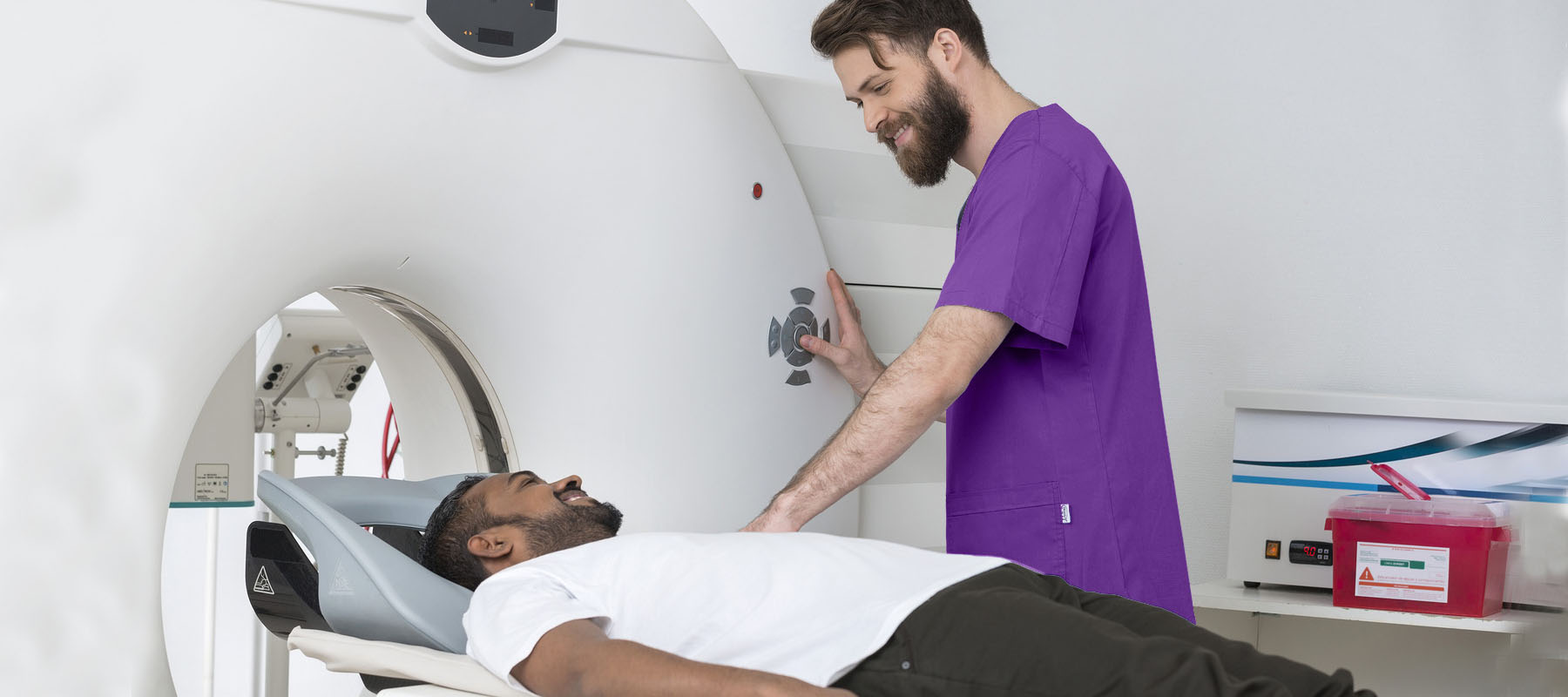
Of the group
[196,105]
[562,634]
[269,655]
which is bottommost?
[269,655]

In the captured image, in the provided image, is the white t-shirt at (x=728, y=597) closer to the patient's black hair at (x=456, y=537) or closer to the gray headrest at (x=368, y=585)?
the gray headrest at (x=368, y=585)

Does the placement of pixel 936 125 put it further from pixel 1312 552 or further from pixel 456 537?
pixel 1312 552

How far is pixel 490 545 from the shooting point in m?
1.57

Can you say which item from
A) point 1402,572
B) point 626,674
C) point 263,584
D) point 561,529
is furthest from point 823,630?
point 1402,572

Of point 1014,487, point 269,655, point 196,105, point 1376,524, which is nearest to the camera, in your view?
point 196,105

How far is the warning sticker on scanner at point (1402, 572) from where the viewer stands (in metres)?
2.14

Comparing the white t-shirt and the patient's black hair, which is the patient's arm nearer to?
the white t-shirt

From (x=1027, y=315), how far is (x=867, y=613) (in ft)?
1.47

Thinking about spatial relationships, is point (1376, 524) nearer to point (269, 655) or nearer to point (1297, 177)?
point (1297, 177)

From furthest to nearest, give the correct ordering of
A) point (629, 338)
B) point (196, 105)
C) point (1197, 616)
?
point (1197, 616), point (629, 338), point (196, 105)

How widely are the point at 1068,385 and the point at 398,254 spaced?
87cm

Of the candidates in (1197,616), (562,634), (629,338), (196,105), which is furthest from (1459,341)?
(196,105)

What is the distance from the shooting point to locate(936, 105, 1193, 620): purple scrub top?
5.08 feet

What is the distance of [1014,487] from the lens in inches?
64.8
